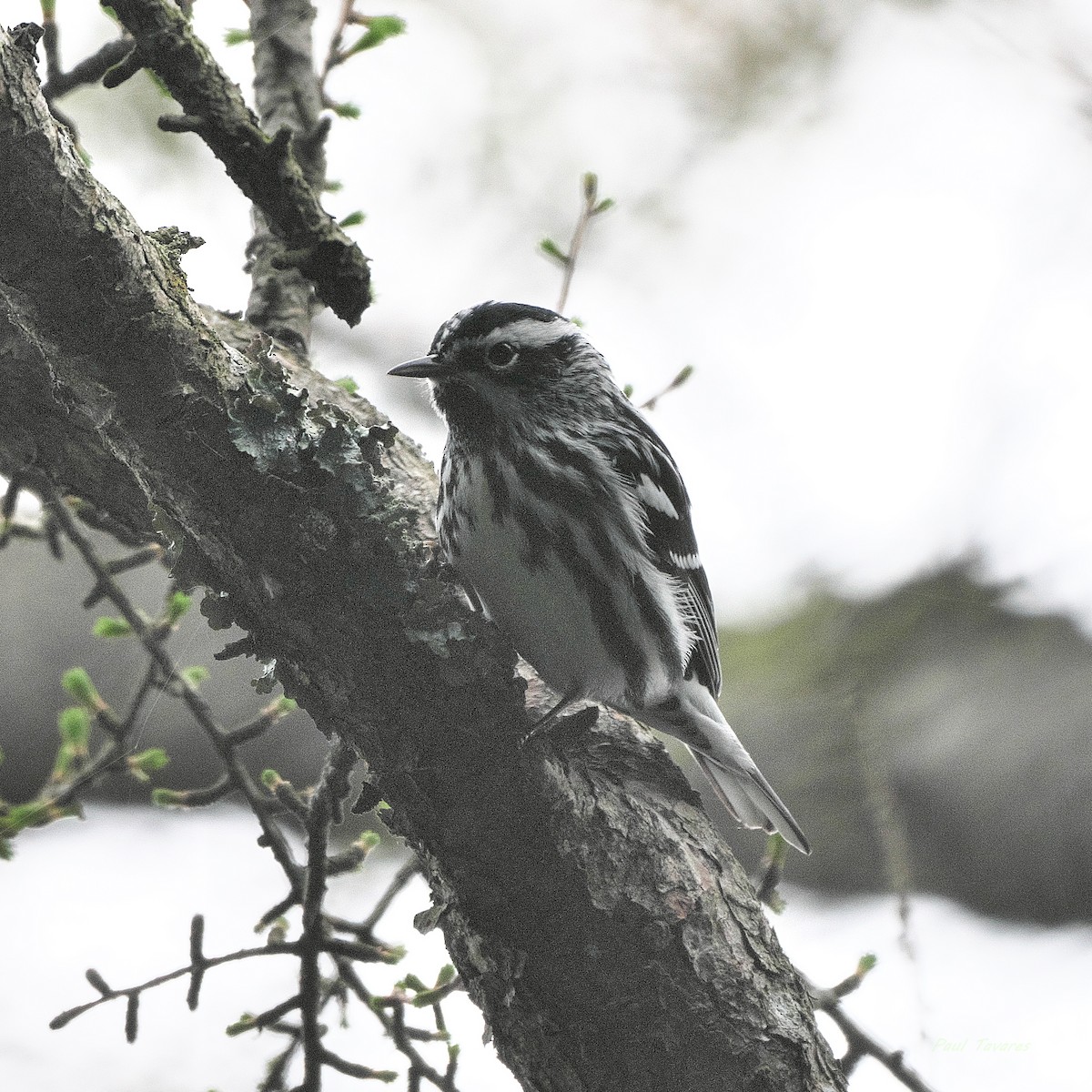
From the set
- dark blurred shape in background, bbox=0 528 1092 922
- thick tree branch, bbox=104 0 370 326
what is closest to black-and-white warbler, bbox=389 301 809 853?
thick tree branch, bbox=104 0 370 326

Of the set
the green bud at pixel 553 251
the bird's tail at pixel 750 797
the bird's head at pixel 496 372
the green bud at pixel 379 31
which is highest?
the green bud at pixel 379 31

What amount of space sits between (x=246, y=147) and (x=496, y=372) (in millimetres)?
655

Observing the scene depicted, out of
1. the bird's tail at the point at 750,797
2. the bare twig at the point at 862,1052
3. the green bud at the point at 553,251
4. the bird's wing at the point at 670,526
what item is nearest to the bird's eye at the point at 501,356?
the bird's wing at the point at 670,526

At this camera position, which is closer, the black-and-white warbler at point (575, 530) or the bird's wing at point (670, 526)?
the black-and-white warbler at point (575, 530)

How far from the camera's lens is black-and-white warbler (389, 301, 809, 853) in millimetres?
2117

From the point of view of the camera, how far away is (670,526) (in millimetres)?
2373

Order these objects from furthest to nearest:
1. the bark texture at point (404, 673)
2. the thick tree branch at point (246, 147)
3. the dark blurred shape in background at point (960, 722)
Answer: the dark blurred shape in background at point (960, 722)
the thick tree branch at point (246, 147)
the bark texture at point (404, 673)

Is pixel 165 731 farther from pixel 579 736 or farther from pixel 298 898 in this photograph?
pixel 579 736

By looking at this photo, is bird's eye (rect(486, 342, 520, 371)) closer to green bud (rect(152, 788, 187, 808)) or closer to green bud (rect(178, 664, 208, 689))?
green bud (rect(178, 664, 208, 689))

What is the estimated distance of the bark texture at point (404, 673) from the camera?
4.89ft

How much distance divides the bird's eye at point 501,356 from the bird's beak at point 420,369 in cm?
11

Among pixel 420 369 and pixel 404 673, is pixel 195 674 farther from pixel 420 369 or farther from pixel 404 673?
pixel 404 673

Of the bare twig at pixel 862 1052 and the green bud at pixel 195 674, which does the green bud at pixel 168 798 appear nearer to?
the green bud at pixel 195 674

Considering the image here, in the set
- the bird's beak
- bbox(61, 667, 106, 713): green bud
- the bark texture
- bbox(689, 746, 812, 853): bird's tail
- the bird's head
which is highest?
the bird's head
